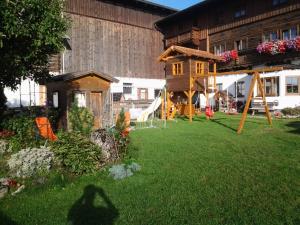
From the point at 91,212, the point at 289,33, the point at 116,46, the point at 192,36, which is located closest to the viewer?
the point at 91,212

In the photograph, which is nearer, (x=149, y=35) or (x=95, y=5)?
(x=95, y=5)

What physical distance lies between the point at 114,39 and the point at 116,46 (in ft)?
2.49

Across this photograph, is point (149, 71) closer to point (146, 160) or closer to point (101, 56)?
point (101, 56)

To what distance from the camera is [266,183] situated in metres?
6.28

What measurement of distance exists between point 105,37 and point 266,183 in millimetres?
27344

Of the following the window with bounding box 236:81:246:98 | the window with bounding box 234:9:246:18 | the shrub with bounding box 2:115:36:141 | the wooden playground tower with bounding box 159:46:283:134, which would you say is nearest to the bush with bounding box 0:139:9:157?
the shrub with bounding box 2:115:36:141

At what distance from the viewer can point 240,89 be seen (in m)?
26.3

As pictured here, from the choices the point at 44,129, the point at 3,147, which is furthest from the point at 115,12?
the point at 3,147

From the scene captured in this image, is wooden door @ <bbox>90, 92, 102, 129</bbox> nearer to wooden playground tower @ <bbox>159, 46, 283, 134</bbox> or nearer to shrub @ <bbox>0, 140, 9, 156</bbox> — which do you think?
wooden playground tower @ <bbox>159, 46, 283, 134</bbox>

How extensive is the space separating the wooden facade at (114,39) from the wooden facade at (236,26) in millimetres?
2205

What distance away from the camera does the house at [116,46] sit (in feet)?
93.0

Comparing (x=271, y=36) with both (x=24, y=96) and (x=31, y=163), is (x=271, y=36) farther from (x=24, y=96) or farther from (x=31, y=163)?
(x=31, y=163)

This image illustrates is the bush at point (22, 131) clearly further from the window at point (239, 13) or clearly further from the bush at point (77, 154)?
the window at point (239, 13)

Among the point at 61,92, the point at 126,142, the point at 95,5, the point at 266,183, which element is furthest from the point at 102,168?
the point at 95,5
